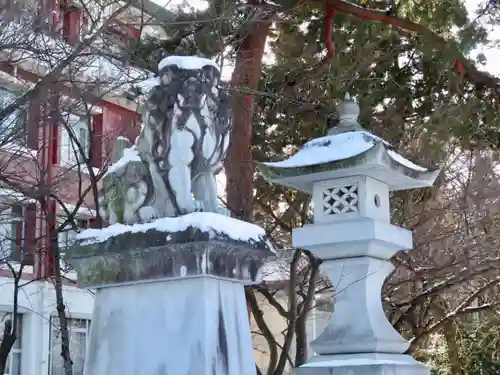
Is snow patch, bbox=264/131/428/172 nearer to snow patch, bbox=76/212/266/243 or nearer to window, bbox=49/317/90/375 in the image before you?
snow patch, bbox=76/212/266/243

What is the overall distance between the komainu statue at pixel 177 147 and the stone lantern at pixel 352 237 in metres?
2.40

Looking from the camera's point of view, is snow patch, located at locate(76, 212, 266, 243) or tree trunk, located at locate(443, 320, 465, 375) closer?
snow patch, located at locate(76, 212, 266, 243)

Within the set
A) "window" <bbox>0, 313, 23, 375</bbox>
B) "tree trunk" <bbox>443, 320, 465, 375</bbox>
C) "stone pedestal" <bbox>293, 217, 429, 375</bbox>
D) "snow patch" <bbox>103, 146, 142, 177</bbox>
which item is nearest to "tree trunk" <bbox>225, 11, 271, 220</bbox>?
"stone pedestal" <bbox>293, 217, 429, 375</bbox>

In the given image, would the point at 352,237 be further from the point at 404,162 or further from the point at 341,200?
the point at 404,162

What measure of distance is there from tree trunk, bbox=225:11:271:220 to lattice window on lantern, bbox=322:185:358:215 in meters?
3.13

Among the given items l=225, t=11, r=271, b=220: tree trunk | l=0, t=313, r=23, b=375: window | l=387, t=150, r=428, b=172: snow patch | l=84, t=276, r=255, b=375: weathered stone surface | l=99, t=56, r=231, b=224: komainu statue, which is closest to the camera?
l=84, t=276, r=255, b=375: weathered stone surface

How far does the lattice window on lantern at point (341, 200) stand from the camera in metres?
5.98

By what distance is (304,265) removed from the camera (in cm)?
1227

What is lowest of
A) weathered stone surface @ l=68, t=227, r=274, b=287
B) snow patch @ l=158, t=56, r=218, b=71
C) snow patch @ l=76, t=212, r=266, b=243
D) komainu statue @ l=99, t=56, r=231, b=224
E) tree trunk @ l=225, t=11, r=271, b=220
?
weathered stone surface @ l=68, t=227, r=274, b=287

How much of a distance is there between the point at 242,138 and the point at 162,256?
21.6 feet

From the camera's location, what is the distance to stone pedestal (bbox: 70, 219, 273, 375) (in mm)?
3090

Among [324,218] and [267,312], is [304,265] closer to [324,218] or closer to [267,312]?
[324,218]

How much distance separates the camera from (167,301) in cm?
317

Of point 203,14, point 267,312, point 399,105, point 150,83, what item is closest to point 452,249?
point 399,105
